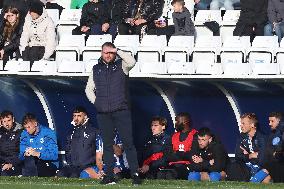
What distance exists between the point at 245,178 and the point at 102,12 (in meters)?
4.42

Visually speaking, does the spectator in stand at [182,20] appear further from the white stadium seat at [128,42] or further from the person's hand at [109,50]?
the person's hand at [109,50]

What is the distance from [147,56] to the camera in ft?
58.5

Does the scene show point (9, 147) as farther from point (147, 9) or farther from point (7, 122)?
point (147, 9)

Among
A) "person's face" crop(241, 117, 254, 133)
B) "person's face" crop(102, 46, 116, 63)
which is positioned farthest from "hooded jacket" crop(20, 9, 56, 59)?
"person's face" crop(102, 46, 116, 63)

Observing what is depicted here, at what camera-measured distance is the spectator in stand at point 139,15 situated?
18.7 m

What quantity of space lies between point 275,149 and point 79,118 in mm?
3050

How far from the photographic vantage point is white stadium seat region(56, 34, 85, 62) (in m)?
18.3

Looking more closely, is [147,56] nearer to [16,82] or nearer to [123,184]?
[16,82]

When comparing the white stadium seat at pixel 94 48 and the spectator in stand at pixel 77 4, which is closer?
the white stadium seat at pixel 94 48

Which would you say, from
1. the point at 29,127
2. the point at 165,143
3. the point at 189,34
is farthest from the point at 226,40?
the point at 29,127

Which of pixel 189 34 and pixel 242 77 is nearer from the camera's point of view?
pixel 242 77

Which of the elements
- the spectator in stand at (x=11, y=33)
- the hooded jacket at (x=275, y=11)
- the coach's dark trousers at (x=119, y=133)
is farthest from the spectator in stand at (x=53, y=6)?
the coach's dark trousers at (x=119, y=133)

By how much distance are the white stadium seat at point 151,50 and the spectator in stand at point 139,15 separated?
0.74 meters

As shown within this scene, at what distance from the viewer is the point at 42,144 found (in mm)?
17656
